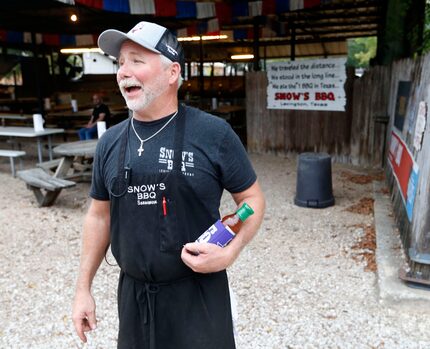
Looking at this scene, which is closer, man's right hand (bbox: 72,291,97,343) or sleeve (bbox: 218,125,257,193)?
sleeve (bbox: 218,125,257,193)

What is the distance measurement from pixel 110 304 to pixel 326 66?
6379mm

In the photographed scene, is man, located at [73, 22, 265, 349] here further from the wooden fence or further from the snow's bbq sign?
the snow's bbq sign

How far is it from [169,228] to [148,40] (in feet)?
2.26

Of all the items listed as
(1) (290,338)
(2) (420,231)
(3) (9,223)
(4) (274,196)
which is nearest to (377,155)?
(4) (274,196)

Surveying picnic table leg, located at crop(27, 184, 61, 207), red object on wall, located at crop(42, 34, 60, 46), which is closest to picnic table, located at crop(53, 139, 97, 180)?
picnic table leg, located at crop(27, 184, 61, 207)

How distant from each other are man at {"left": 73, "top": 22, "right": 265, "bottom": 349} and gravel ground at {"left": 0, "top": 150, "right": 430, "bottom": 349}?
1514mm

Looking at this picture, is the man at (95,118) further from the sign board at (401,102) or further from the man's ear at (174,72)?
the man's ear at (174,72)

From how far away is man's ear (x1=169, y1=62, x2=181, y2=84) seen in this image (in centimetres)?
161

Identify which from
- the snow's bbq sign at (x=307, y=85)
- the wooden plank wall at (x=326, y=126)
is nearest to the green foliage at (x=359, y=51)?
the wooden plank wall at (x=326, y=126)

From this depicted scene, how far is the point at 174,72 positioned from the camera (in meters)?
1.62

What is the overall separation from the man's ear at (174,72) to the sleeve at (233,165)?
28 cm

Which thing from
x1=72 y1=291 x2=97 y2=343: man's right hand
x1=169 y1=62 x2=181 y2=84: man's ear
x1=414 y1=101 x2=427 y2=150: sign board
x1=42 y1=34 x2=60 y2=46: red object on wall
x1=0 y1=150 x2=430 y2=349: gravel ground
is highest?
x1=42 y1=34 x2=60 y2=46: red object on wall

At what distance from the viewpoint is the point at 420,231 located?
3.63 metres

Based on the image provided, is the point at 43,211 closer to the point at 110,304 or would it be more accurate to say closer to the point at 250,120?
the point at 110,304
